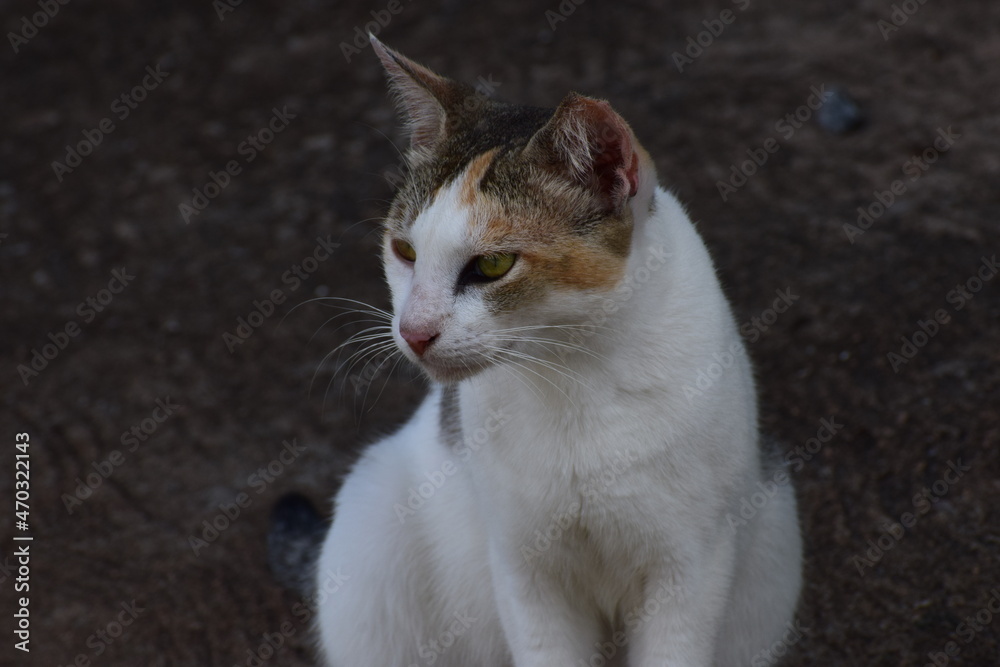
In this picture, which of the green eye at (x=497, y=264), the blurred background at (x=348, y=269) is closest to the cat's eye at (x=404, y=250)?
the green eye at (x=497, y=264)

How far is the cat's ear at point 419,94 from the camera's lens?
9.32 feet

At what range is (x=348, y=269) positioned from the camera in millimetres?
5797

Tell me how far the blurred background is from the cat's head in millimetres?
1111

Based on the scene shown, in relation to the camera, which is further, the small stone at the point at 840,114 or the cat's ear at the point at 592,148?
the small stone at the point at 840,114

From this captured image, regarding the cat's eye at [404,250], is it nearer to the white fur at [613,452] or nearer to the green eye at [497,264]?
the white fur at [613,452]

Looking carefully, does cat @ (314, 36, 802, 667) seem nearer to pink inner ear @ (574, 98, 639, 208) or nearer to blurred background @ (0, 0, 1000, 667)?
pink inner ear @ (574, 98, 639, 208)

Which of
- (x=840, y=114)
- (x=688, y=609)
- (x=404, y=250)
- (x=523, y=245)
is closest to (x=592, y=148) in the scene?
(x=523, y=245)

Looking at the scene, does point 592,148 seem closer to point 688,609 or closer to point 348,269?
point 688,609

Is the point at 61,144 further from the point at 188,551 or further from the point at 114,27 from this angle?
the point at 188,551

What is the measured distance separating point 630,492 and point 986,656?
184 centimetres

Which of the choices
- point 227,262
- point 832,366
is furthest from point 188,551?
point 832,366

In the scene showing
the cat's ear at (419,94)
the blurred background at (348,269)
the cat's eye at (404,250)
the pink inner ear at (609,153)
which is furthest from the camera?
the blurred background at (348,269)

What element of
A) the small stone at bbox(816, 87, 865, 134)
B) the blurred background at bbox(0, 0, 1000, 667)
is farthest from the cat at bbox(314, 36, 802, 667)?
the small stone at bbox(816, 87, 865, 134)

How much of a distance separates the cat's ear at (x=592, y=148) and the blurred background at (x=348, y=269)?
51.3 inches
